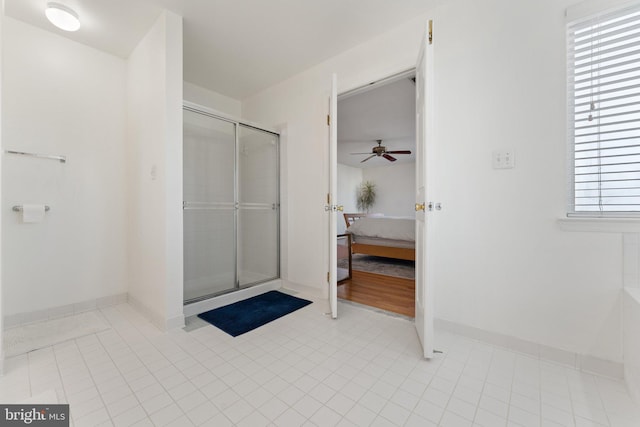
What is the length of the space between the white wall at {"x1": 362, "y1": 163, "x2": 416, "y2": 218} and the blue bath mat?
632 cm

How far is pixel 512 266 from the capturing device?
5.85ft

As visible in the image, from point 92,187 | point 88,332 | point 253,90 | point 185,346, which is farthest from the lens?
point 253,90

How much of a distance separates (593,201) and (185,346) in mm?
2804

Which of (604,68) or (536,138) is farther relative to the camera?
(536,138)

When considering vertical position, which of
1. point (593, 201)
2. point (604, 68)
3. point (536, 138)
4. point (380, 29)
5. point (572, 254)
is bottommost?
point (572, 254)

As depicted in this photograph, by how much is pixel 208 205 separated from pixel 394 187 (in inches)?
273

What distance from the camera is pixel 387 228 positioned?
14.6 ft

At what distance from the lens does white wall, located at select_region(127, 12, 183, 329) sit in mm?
2125

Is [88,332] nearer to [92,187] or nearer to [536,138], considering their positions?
[92,187]

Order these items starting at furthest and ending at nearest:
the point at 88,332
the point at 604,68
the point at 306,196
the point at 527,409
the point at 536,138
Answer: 1. the point at 306,196
2. the point at 88,332
3. the point at 536,138
4. the point at 604,68
5. the point at 527,409

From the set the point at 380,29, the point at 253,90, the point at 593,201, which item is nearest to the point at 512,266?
the point at 593,201

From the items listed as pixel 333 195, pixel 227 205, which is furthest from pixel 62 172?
pixel 333 195

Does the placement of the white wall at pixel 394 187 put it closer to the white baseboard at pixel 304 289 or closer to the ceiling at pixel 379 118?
the ceiling at pixel 379 118

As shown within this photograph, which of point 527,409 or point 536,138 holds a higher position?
point 536,138
